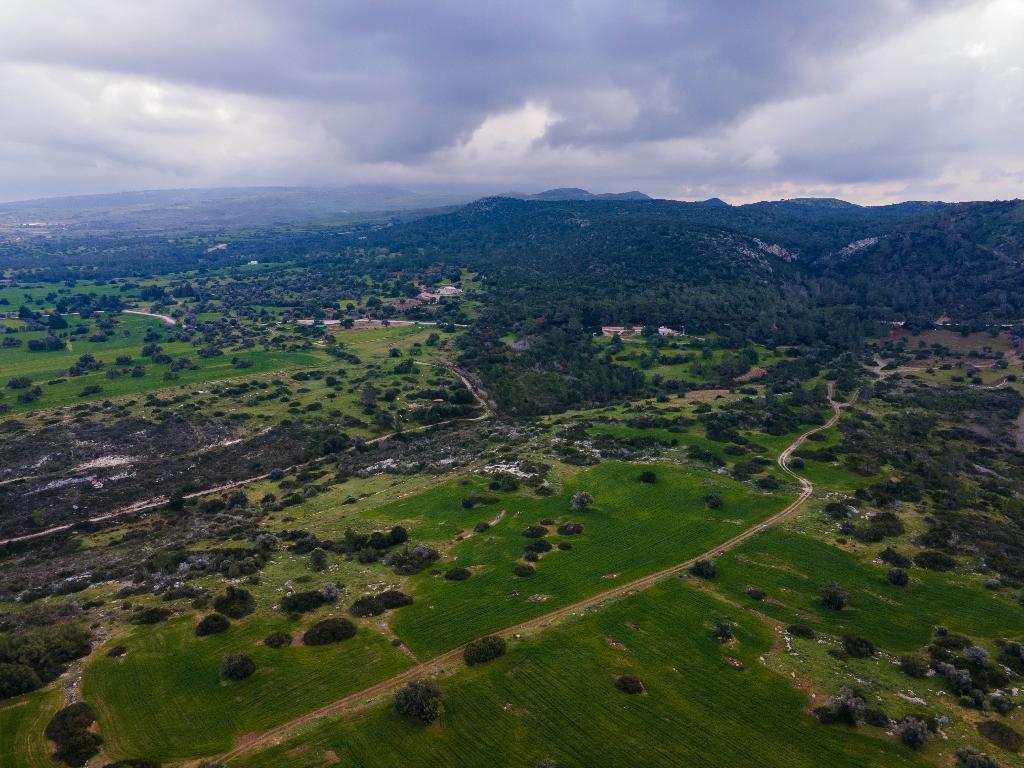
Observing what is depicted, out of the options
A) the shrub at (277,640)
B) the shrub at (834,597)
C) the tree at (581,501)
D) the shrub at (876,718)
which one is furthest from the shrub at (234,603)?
the shrub at (834,597)

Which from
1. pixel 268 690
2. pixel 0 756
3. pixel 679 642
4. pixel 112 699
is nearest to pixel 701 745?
pixel 679 642

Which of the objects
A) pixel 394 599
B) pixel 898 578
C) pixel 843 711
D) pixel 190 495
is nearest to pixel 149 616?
pixel 394 599

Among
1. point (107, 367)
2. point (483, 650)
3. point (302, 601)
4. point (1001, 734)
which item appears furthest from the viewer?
point (107, 367)

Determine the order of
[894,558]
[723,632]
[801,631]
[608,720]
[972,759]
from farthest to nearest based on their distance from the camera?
1. [894,558]
2. [801,631]
3. [723,632]
4. [608,720]
5. [972,759]

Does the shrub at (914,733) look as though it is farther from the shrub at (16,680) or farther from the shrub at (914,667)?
the shrub at (16,680)

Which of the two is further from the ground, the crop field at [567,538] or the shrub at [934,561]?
the shrub at [934,561]

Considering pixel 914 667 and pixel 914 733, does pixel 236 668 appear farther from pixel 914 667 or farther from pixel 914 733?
pixel 914 667
